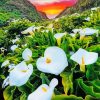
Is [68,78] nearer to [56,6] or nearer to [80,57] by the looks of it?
[80,57]

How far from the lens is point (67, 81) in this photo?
234 centimetres

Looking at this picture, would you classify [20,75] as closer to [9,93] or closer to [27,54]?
[9,93]

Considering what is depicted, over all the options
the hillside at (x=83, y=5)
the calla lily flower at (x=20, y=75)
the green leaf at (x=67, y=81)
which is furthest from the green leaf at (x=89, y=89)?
the hillside at (x=83, y=5)

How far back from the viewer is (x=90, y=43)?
3.20 m

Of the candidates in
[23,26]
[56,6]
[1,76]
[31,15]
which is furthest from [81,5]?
[1,76]

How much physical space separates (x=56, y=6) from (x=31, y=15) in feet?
13.4

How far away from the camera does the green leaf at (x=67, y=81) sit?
2.28m

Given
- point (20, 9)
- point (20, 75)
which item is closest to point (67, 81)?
point (20, 75)

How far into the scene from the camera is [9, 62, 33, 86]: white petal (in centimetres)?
234

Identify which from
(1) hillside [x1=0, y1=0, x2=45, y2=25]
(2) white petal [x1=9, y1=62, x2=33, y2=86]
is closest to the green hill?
(1) hillside [x1=0, y1=0, x2=45, y2=25]

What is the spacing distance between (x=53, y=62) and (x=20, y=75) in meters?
0.25

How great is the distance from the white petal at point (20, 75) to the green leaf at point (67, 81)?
0.73ft

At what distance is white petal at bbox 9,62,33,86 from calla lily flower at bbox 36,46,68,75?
10 cm

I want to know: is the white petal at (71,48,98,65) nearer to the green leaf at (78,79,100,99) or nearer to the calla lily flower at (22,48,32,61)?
the green leaf at (78,79,100,99)
